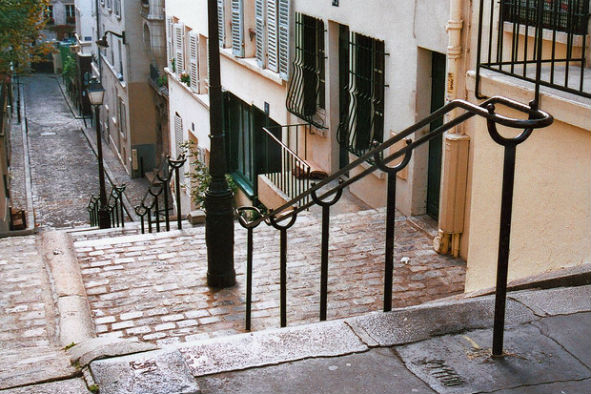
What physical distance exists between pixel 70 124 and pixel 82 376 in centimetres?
3905

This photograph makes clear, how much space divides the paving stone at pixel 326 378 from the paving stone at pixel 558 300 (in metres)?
0.93

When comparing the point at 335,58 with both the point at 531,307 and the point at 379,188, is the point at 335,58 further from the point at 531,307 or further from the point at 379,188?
the point at 531,307

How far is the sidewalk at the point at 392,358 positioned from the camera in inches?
141

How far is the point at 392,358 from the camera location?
3.86 meters

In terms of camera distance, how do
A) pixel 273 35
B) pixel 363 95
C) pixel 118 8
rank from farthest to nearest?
pixel 118 8, pixel 273 35, pixel 363 95

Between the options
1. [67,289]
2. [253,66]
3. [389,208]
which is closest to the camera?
[389,208]

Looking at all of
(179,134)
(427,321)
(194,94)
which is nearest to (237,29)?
(194,94)

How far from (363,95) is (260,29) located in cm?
426

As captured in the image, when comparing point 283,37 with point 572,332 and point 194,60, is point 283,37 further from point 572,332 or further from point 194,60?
point 572,332

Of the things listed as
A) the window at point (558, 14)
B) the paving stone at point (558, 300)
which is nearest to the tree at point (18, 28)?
the window at point (558, 14)

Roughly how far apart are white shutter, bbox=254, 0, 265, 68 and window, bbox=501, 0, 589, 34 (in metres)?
8.01

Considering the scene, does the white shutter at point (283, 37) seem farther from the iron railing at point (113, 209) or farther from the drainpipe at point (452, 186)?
the drainpipe at point (452, 186)

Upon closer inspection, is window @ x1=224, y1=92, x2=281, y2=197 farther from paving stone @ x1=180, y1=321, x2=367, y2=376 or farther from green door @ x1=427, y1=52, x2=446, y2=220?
paving stone @ x1=180, y1=321, x2=367, y2=376

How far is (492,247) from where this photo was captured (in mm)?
6375
